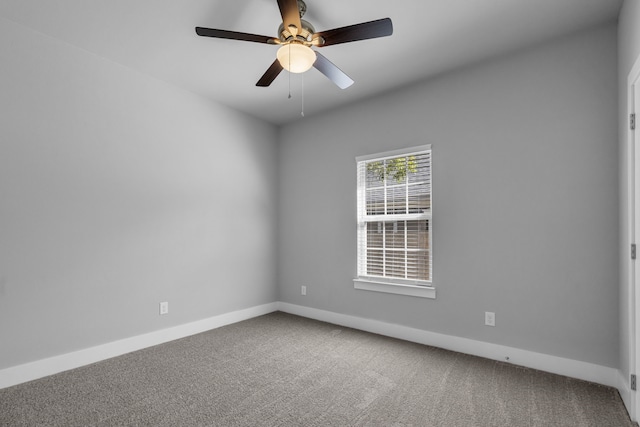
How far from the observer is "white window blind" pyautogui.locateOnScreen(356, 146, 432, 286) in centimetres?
339

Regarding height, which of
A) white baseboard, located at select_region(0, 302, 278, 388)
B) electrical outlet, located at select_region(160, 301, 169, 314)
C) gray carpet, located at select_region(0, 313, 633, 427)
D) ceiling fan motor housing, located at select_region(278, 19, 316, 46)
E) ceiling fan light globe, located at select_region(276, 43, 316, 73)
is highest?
ceiling fan motor housing, located at select_region(278, 19, 316, 46)

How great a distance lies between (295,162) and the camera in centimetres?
456

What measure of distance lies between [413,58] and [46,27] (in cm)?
296

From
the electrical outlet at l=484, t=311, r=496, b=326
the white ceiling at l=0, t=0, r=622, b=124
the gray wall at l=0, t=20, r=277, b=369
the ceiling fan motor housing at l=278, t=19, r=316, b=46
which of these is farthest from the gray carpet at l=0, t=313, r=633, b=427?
the white ceiling at l=0, t=0, r=622, b=124

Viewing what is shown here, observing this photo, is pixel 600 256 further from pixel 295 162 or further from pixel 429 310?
pixel 295 162

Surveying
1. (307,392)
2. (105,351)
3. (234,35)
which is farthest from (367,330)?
(234,35)

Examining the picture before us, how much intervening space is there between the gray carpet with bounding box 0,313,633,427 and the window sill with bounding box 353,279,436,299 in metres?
0.51

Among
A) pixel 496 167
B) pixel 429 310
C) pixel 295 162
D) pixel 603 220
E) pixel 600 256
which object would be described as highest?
pixel 295 162

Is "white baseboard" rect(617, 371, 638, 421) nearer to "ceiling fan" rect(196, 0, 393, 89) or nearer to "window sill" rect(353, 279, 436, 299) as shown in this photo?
"window sill" rect(353, 279, 436, 299)

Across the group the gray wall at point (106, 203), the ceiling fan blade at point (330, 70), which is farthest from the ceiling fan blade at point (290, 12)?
the gray wall at point (106, 203)

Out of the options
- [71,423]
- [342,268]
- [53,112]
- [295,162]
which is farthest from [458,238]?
[53,112]

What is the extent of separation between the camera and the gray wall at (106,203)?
2.50 m

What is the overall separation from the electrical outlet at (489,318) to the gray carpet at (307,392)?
1.05 ft

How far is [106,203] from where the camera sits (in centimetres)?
298
